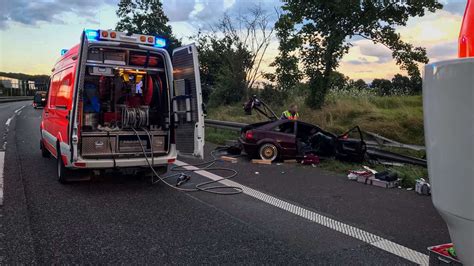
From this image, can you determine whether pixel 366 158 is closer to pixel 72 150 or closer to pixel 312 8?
pixel 72 150

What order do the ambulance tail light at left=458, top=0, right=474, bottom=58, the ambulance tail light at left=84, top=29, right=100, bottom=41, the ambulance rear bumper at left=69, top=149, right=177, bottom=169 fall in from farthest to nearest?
the ambulance rear bumper at left=69, top=149, right=177, bottom=169
the ambulance tail light at left=84, top=29, right=100, bottom=41
the ambulance tail light at left=458, top=0, right=474, bottom=58

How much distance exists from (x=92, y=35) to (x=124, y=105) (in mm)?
1761

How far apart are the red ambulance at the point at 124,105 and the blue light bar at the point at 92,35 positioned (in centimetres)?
1

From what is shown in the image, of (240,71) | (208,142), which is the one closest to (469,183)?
(208,142)

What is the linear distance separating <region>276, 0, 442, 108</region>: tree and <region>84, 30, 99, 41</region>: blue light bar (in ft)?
34.4

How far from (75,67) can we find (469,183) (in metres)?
5.82

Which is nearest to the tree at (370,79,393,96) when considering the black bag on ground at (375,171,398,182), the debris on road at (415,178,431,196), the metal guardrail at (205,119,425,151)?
the metal guardrail at (205,119,425,151)

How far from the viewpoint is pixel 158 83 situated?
7.70 metres

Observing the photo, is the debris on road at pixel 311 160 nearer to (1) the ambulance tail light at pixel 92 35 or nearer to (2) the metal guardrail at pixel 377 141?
(2) the metal guardrail at pixel 377 141

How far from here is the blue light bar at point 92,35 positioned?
615 cm

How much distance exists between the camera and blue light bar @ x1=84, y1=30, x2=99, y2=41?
6148 millimetres

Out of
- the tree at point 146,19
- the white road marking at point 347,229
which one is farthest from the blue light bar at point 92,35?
the tree at point 146,19

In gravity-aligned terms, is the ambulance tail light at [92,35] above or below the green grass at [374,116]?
above

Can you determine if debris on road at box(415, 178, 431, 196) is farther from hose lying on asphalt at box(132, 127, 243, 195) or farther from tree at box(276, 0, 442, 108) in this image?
tree at box(276, 0, 442, 108)
